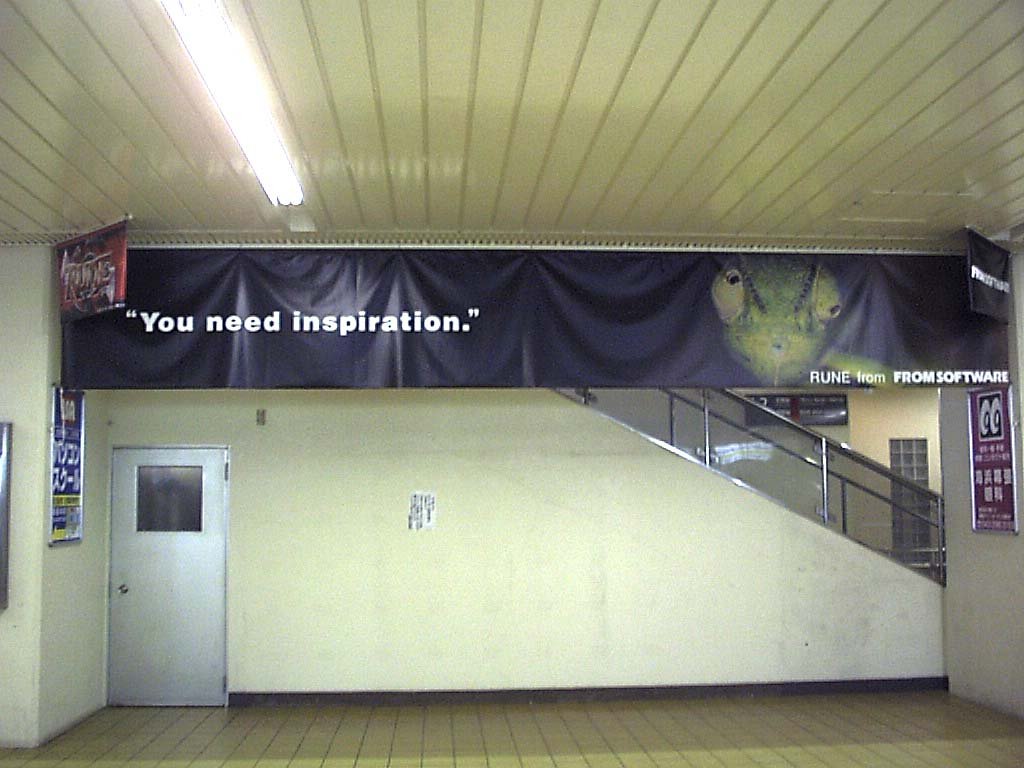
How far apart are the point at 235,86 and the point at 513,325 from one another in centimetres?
301

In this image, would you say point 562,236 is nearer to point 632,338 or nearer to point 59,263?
point 632,338

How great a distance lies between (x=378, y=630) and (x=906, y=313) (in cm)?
474

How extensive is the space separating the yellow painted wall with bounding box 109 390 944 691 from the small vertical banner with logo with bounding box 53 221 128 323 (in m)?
1.59

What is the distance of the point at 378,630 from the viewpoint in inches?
335

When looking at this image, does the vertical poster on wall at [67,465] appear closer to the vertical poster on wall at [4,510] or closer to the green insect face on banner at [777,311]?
the vertical poster on wall at [4,510]

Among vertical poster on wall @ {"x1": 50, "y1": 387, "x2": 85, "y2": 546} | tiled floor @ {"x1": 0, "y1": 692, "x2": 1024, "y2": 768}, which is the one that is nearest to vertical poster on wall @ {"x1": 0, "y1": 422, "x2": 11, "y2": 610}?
vertical poster on wall @ {"x1": 50, "y1": 387, "x2": 85, "y2": 546}

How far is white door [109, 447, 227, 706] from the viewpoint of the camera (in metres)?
8.42

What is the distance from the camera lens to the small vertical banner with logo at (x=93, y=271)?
687 centimetres

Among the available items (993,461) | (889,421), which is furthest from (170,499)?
(889,421)

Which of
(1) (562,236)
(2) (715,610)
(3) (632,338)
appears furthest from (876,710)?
(1) (562,236)

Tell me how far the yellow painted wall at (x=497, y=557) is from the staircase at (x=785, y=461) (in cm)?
47

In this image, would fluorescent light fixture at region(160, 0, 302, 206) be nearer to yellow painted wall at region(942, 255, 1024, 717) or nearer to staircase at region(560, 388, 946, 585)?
staircase at region(560, 388, 946, 585)

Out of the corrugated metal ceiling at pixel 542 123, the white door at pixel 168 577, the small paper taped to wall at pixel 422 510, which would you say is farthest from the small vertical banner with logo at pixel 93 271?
the small paper taped to wall at pixel 422 510

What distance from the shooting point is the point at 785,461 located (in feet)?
34.8
